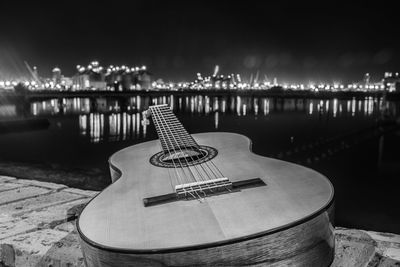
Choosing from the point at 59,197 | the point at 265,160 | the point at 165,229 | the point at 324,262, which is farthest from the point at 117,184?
the point at 59,197

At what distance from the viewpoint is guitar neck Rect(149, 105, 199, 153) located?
253cm

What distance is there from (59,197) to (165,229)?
2.15m

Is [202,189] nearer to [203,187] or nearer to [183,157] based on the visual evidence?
[203,187]

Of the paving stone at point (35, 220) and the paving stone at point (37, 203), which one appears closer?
the paving stone at point (35, 220)

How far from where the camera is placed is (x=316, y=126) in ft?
101

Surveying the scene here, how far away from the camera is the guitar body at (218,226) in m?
1.09

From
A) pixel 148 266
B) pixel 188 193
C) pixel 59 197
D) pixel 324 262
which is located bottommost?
pixel 59 197

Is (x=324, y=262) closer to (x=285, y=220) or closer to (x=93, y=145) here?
(x=285, y=220)

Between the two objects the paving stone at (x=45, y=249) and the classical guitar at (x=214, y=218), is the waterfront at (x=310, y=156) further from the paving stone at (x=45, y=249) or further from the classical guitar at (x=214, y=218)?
the classical guitar at (x=214, y=218)

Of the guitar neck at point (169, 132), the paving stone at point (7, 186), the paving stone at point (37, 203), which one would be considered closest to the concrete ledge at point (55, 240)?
the paving stone at point (37, 203)

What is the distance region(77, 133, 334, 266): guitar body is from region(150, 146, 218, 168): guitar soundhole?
43cm

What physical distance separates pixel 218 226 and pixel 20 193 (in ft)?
8.65

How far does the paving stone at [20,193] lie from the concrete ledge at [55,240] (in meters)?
0.03

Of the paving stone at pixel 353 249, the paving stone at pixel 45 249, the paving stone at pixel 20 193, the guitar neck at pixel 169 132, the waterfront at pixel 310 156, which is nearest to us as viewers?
the paving stone at pixel 353 249
